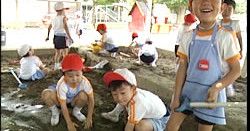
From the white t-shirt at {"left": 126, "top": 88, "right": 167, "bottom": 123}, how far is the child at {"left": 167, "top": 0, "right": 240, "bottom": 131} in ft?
1.29

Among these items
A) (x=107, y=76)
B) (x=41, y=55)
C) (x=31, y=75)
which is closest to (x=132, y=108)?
(x=107, y=76)

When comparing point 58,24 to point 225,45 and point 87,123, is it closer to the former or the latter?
point 87,123

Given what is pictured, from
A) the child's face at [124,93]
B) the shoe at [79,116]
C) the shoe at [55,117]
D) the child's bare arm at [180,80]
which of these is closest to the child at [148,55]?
the shoe at [79,116]

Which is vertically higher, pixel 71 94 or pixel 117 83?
pixel 117 83

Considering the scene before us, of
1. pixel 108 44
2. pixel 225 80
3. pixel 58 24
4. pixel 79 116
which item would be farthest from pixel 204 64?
pixel 108 44

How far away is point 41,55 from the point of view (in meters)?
5.57

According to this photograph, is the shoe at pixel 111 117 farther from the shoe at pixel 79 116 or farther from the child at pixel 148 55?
the child at pixel 148 55

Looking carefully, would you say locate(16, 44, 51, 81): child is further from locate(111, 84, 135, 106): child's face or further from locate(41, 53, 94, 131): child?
locate(111, 84, 135, 106): child's face

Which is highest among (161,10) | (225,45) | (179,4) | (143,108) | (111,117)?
(161,10)

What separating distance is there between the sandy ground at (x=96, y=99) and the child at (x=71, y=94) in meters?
0.09

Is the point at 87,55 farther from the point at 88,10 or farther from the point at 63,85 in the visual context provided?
the point at 88,10

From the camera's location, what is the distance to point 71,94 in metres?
2.37

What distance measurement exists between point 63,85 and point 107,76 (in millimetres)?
560

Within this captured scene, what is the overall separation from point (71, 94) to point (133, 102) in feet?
2.34
